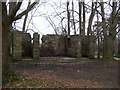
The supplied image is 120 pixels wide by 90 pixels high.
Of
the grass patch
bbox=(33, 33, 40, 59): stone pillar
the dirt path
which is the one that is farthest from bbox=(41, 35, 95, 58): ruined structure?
the grass patch

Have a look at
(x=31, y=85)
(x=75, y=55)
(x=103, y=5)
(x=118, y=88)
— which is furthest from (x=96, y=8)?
(x=31, y=85)

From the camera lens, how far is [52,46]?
42.2 ft

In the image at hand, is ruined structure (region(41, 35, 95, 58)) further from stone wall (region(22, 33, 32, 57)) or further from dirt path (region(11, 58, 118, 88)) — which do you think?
dirt path (region(11, 58, 118, 88))

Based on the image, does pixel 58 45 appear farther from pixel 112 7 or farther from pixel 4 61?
pixel 4 61

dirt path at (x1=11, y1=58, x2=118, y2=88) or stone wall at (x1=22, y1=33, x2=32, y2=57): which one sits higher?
stone wall at (x1=22, y1=33, x2=32, y2=57)

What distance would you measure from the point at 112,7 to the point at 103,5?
787 mm

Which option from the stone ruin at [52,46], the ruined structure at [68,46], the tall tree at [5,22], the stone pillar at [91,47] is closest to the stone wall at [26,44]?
the stone ruin at [52,46]

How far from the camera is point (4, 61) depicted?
4.18 metres

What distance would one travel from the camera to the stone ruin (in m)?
9.96

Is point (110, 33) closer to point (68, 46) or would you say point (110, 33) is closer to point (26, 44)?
point (68, 46)

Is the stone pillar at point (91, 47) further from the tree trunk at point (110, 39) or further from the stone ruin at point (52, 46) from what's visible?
the tree trunk at point (110, 39)

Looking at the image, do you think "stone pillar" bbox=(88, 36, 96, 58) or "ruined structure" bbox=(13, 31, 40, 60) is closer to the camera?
"ruined structure" bbox=(13, 31, 40, 60)

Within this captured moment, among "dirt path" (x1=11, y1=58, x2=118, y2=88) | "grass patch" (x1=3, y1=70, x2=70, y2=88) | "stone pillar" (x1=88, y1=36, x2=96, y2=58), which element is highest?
"stone pillar" (x1=88, y1=36, x2=96, y2=58)

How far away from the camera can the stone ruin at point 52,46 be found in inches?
392
